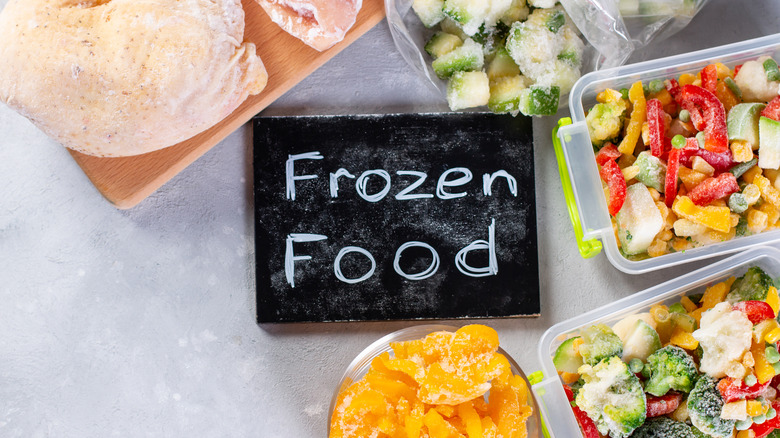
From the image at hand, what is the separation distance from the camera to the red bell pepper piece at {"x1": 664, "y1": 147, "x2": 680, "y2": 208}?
3.83ft

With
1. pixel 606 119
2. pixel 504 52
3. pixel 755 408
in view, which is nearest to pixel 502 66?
pixel 504 52

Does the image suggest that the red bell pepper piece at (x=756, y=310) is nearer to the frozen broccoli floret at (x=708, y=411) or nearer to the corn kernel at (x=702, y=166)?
the frozen broccoli floret at (x=708, y=411)

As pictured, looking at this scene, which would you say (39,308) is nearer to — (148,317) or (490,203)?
(148,317)

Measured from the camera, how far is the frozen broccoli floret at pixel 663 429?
3.68 ft

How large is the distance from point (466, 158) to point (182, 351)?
746 millimetres

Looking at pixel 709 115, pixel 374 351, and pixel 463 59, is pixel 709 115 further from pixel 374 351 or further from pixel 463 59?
pixel 374 351

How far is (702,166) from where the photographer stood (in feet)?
3.88

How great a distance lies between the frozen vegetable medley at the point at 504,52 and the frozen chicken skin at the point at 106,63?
0.45 m

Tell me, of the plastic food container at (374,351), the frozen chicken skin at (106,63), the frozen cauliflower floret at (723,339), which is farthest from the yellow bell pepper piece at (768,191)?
the frozen chicken skin at (106,63)

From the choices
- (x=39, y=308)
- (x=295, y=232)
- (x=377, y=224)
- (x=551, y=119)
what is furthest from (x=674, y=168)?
(x=39, y=308)

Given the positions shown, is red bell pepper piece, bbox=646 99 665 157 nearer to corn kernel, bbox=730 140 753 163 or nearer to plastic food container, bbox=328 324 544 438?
corn kernel, bbox=730 140 753 163

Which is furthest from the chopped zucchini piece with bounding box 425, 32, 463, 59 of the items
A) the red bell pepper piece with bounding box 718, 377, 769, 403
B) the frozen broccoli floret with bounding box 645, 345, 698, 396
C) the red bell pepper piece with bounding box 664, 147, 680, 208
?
the red bell pepper piece with bounding box 718, 377, 769, 403

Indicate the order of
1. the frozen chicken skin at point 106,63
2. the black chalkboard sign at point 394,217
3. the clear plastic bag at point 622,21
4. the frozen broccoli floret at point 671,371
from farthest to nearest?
the black chalkboard sign at point 394,217
the clear plastic bag at point 622,21
the frozen broccoli floret at point 671,371
the frozen chicken skin at point 106,63

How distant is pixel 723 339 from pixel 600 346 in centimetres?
21
